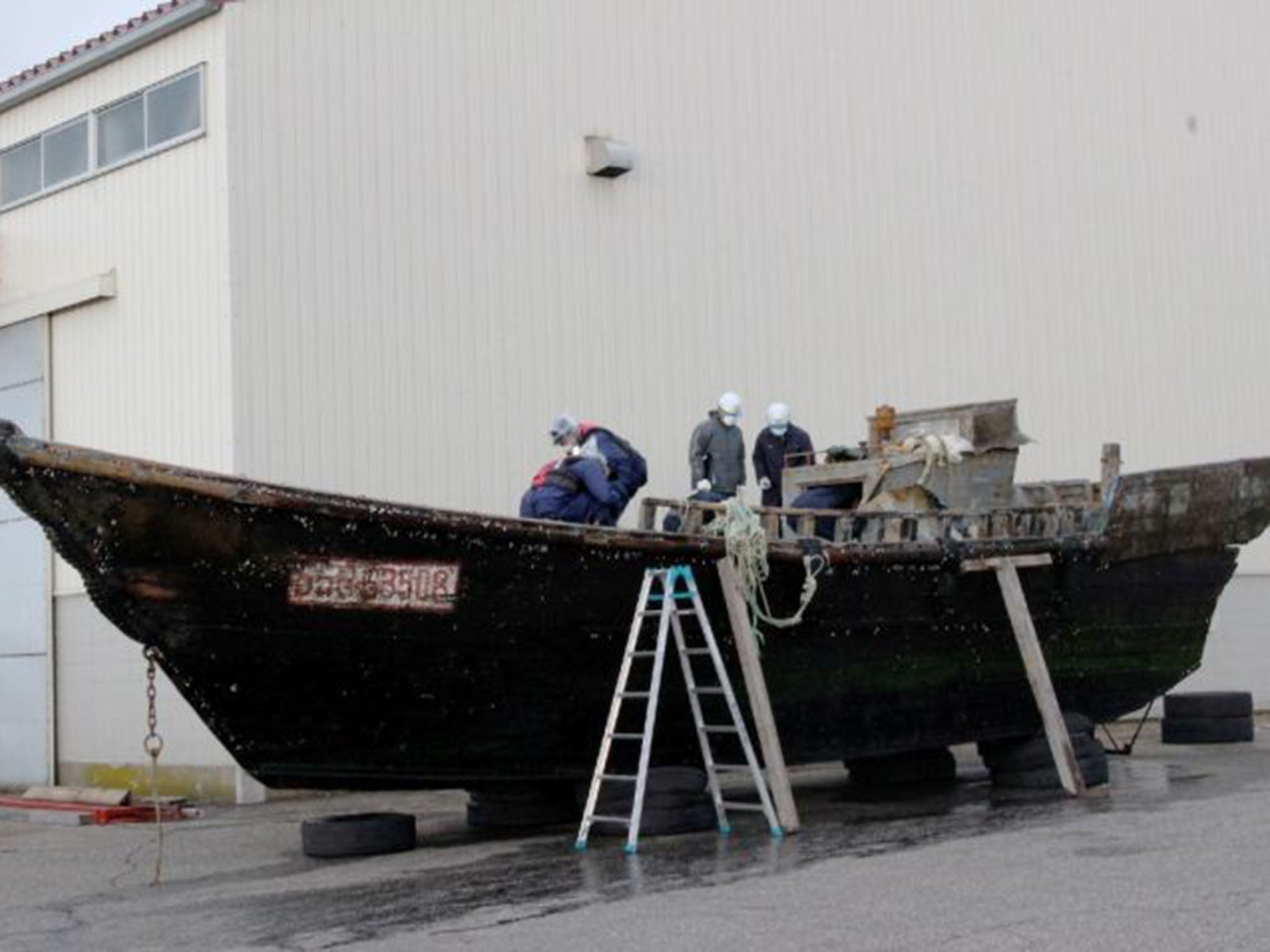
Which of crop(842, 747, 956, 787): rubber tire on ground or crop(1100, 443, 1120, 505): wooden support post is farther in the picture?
crop(1100, 443, 1120, 505): wooden support post

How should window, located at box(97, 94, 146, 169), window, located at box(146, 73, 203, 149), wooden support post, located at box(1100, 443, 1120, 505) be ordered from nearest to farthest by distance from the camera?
1. wooden support post, located at box(1100, 443, 1120, 505)
2. window, located at box(146, 73, 203, 149)
3. window, located at box(97, 94, 146, 169)

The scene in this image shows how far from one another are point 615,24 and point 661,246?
6.76 feet

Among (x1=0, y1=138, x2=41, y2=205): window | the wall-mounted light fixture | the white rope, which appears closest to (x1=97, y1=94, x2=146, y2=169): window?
(x1=0, y1=138, x2=41, y2=205): window

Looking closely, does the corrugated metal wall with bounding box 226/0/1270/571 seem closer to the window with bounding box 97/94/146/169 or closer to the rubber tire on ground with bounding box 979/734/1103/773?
the window with bounding box 97/94/146/169

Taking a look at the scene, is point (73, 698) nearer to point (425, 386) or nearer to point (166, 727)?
point (166, 727)

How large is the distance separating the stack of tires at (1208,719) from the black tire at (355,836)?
8429 mm

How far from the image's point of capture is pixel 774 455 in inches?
621

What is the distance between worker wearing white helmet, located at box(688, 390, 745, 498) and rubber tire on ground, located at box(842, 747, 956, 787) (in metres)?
2.42

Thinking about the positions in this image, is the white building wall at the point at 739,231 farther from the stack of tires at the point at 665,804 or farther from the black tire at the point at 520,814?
the stack of tires at the point at 665,804

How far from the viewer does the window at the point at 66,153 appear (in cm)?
1653

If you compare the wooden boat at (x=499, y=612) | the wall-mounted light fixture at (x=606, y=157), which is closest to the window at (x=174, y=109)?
the wall-mounted light fixture at (x=606, y=157)

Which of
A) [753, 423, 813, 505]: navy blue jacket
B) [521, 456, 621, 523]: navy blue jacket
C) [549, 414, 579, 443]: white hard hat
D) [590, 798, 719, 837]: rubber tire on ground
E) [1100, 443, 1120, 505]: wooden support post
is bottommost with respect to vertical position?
[590, 798, 719, 837]: rubber tire on ground

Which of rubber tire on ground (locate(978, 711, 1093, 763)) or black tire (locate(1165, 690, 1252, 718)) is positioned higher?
black tire (locate(1165, 690, 1252, 718))

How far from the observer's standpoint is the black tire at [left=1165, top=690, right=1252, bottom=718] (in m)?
17.0
